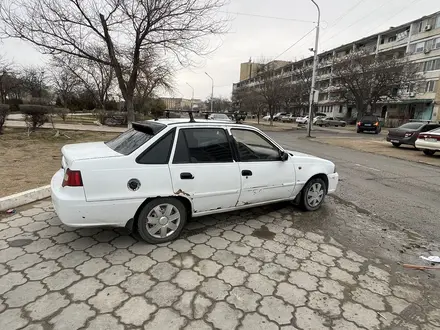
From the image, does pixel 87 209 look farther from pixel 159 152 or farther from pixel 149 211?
pixel 159 152

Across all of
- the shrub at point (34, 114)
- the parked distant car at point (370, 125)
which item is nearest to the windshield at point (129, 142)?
the shrub at point (34, 114)

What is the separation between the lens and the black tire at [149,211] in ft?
10.2

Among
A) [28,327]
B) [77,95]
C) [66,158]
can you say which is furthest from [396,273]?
[77,95]

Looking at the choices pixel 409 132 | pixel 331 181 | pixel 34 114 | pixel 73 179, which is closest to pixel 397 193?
pixel 331 181

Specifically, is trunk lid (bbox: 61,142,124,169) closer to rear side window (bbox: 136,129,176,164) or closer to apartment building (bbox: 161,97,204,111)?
rear side window (bbox: 136,129,176,164)

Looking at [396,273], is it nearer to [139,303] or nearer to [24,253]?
[139,303]

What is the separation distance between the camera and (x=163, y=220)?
3.26m

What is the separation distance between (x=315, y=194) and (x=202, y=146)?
2.23 metres

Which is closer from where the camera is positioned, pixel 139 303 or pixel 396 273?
pixel 139 303

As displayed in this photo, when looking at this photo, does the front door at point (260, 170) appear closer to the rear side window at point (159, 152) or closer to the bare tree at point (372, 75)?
the rear side window at point (159, 152)

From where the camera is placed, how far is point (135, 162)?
3.04 meters

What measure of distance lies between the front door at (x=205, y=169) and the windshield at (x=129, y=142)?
44 cm

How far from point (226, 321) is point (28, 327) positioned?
147cm

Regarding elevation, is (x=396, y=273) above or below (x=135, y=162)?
below
